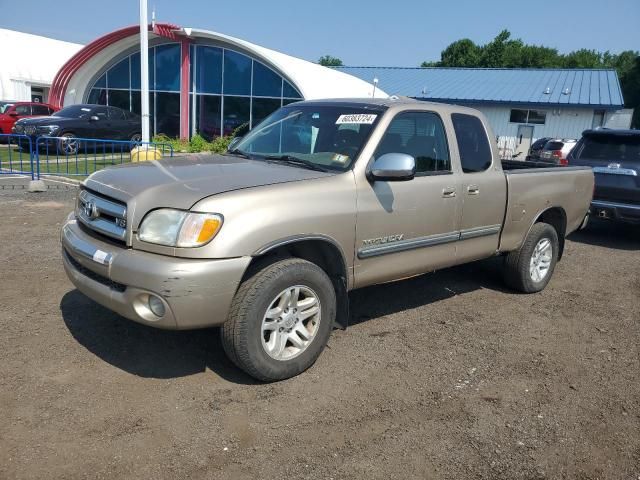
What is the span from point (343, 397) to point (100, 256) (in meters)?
1.79

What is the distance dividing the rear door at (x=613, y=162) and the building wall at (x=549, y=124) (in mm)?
20115

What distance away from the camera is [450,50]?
67.6 meters

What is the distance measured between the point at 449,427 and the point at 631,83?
5792 centimetres

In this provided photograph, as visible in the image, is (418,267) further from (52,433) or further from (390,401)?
(52,433)

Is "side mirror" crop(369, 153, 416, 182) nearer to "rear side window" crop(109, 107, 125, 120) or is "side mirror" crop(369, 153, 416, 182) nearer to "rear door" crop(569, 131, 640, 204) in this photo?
"rear door" crop(569, 131, 640, 204)

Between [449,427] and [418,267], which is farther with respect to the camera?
[418,267]

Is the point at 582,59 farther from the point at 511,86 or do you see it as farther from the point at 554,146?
the point at 554,146

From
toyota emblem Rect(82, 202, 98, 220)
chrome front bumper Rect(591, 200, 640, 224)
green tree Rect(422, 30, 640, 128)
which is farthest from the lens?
green tree Rect(422, 30, 640, 128)

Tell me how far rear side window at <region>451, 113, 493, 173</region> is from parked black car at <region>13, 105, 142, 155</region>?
14220 millimetres

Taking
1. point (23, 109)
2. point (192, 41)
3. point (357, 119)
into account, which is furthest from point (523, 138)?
point (357, 119)

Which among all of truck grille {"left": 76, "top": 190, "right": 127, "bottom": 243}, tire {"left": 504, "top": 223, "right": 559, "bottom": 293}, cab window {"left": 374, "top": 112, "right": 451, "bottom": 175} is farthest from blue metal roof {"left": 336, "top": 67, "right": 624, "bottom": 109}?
truck grille {"left": 76, "top": 190, "right": 127, "bottom": 243}

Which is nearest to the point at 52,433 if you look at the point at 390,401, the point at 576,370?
the point at 390,401

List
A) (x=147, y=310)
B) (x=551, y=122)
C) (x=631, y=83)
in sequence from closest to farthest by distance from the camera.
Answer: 1. (x=147, y=310)
2. (x=551, y=122)
3. (x=631, y=83)

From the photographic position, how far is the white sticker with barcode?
3414 millimetres
